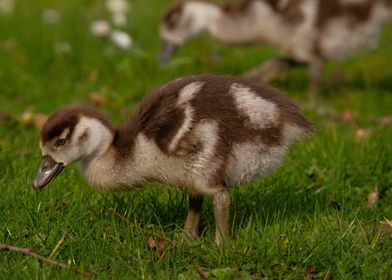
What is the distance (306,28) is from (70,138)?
160 inches

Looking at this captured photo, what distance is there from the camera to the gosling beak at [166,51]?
822 centimetres

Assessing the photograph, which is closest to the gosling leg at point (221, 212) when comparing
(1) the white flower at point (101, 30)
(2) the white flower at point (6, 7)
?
(1) the white flower at point (101, 30)

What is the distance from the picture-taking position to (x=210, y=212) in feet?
14.6

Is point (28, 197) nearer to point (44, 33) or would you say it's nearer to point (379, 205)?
point (379, 205)

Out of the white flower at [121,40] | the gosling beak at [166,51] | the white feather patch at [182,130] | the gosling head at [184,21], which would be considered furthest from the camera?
the gosling head at [184,21]

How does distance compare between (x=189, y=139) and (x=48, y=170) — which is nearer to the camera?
→ (x=189, y=139)

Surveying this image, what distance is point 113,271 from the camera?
362cm

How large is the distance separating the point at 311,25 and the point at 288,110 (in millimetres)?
3639

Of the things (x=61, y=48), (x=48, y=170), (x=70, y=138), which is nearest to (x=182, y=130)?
(x=70, y=138)

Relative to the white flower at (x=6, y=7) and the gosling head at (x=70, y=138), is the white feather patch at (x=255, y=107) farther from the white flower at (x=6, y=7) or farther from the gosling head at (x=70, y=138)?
the white flower at (x=6, y=7)

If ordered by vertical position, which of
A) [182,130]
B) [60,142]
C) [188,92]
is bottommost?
[60,142]

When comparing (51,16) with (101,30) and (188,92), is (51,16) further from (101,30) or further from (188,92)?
(188,92)

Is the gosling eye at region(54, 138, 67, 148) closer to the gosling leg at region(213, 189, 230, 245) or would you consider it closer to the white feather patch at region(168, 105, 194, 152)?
the white feather patch at region(168, 105, 194, 152)

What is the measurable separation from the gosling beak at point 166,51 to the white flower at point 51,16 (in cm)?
145
